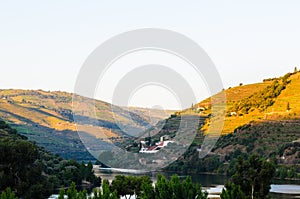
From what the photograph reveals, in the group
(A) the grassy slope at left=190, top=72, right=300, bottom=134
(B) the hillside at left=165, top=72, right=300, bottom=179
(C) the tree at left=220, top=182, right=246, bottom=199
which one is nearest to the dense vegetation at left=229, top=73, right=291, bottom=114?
(B) the hillside at left=165, top=72, right=300, bottom=179

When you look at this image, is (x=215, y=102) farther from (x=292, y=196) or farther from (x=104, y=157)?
(x=292, y=196)

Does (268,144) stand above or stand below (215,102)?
below

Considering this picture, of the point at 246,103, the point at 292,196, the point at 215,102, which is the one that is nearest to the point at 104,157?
the point at 246,103

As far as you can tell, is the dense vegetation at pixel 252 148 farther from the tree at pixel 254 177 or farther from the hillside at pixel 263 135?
the tree at pixel 254 177

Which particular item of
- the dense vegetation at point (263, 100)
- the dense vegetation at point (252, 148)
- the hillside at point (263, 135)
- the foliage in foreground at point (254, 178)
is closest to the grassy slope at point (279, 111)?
the hillside at point (263, 135)

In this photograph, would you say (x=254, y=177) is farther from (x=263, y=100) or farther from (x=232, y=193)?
(x=263, y=100)

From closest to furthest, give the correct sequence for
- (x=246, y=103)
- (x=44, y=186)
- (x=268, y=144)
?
(x=44, y=186) < (x=268, y=144) < (x=246, y=103)

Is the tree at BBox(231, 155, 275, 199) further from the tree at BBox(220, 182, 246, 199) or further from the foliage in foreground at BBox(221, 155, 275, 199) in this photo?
the tree at BBox(220, 182, 246, 199)

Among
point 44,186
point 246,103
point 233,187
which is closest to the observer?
point 233,187

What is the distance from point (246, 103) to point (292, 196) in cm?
9406

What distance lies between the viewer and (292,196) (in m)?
68.1

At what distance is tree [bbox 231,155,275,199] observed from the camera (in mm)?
49625

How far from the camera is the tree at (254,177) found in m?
49.6

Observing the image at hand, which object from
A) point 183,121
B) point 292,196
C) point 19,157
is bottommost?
point 292,196
